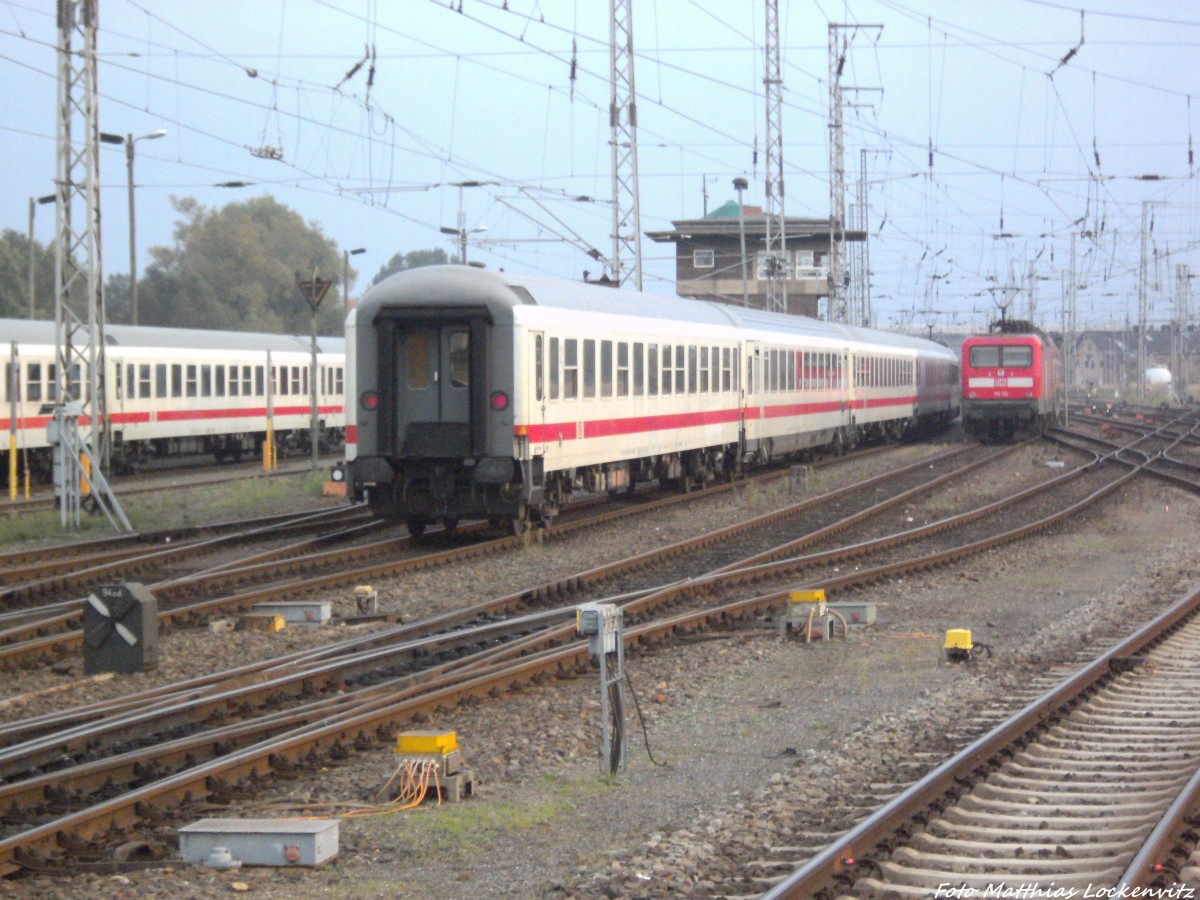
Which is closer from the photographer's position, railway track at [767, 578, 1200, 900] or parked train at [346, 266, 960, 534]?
railway track at [767, 578, 1200, 900]

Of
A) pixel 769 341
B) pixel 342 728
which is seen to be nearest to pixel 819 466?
pixel 769 341

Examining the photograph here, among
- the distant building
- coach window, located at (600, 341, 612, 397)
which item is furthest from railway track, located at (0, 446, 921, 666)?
the distant building

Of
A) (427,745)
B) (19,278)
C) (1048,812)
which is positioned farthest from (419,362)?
(19,278)

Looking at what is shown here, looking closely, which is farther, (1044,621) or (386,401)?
(386,401)

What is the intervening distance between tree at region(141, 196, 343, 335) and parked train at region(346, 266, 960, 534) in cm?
5336

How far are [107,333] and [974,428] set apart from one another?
22.5 metres

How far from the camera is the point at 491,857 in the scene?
6.44 metres

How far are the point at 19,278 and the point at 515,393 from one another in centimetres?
5259

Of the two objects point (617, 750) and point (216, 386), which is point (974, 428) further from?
point (617, 750)

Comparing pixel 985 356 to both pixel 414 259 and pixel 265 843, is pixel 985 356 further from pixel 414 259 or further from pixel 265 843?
pixel 414 259

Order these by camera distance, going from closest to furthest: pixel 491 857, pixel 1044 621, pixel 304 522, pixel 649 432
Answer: pixel 491 857 → pixel 1044 621 → pixel 304 522 → pixel 649 432

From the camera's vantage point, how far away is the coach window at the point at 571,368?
18.6 metres

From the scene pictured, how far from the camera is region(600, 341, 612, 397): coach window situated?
20.0 metres

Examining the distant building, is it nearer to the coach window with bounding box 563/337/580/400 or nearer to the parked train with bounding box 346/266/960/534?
the parked train with bounding box 346/266/960/534
